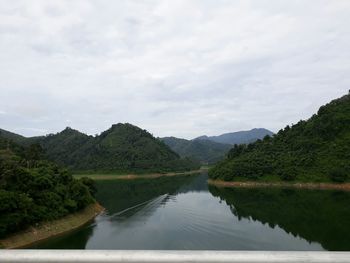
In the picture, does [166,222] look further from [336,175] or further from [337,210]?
[336,175]

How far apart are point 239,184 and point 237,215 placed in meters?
33.1

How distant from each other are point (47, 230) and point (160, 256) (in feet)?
111

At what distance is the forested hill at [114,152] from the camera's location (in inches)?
4724

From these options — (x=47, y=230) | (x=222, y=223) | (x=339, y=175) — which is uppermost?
(x=339, y=175)

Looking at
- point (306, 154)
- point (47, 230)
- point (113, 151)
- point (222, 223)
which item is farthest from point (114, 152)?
point (47, 230)

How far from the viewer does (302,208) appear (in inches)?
1945

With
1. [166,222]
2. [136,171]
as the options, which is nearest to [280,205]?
[166,222]

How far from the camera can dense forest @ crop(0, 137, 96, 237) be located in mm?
29641

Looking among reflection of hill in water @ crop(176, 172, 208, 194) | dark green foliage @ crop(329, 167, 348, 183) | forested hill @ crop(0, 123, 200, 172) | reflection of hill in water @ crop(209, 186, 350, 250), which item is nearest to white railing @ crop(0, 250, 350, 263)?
reflection of hill in water @ crop(209, 186, 350, 250)

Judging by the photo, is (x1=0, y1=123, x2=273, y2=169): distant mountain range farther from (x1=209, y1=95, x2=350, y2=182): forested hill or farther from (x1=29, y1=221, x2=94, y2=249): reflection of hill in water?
(x1=29, y1=221, x2=94, y2=249): reflection of hill in water

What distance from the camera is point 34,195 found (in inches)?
1385

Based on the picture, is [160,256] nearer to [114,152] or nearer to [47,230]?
[47,230]

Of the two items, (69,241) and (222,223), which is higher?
(69,241)

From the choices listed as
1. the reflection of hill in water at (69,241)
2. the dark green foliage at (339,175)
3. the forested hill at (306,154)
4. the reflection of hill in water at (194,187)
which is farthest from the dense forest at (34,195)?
the dark green foliage at (339,175)
